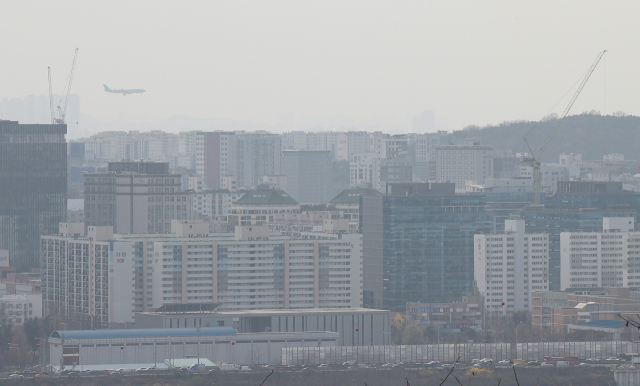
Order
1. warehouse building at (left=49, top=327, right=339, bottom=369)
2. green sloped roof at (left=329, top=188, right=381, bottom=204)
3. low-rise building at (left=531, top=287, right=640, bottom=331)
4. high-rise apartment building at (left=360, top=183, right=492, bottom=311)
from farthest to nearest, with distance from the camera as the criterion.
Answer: green sloped roof at (left=329, top=188, right=381, bottom=204), high-rise apartment building at (left=360, top=183, right=492, bottom=311), low-rise building at (left=531, top=287, right=640, bottom=331), warehouse building at (left=49, top=327, right=339, bottom=369)

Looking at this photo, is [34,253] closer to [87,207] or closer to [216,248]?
[87,207]

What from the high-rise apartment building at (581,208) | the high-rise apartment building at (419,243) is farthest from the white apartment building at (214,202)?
the high-rise apartment building at (419,243)

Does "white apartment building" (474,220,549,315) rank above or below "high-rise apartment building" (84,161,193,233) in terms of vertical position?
below

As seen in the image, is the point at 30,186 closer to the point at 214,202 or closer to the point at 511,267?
the point at 214,202

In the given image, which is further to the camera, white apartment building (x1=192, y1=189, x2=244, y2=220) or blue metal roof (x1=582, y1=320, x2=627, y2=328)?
white apartment building (x1=192, y1=189, x2=244, y2=220)

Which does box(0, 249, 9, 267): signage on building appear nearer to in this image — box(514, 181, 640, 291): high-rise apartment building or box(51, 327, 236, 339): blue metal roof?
box(514, 181, 640, 291): high-rise apartment building

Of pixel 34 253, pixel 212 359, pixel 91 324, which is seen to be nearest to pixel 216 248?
pixel 91 324

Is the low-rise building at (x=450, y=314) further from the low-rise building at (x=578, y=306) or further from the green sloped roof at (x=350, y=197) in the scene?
the green sloped roof at (x=350, y=197)

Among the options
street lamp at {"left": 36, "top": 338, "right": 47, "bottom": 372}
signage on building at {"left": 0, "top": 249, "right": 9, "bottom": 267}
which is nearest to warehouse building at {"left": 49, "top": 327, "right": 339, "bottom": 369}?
street lamp at {"left": 36, "top": 338, "right": 47, "bottom": 372}

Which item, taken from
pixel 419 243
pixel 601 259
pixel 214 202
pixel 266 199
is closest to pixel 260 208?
pixel 266 199
